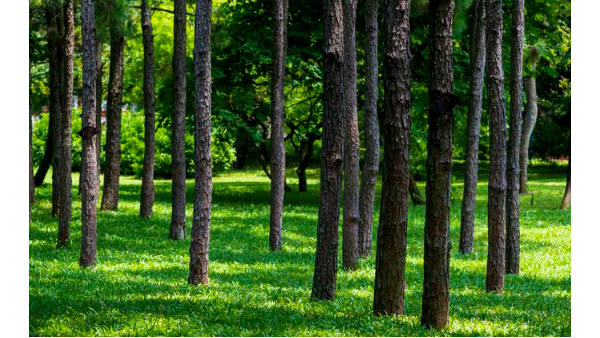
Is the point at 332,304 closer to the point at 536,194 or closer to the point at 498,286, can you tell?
the point at 498,286

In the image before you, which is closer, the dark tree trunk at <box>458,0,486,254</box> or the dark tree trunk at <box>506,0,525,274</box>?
the dark tree trunk at <box>506,0,525,274</box>

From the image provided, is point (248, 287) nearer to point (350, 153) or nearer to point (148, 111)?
point (350, 153)

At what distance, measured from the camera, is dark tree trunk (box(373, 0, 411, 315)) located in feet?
28.2

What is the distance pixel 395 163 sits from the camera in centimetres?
866

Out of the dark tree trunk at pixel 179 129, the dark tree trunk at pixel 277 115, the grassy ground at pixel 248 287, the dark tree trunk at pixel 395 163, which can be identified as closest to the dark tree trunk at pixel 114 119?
the grassy ground at pixel 248 287

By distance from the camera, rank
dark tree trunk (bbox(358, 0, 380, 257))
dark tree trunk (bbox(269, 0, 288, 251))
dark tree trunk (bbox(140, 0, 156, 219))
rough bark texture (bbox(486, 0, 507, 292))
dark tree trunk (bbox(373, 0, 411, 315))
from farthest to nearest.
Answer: dark tree trunk (bbox(140, 0, 156, 219)) < dark tree trunk (bbox(269, 0, 288, 251)) < dark tree trunk (bbox(358, 0, 380, 257)) < rough bark texture (bbox(486, 0, 507, 292)) < dark tree trunk (bbox(373, 0, 411, 315))

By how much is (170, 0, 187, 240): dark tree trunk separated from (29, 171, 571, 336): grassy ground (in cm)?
62

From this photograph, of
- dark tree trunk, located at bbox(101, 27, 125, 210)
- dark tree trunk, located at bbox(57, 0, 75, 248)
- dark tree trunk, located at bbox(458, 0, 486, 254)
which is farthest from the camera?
dark tree trunk, located at bbox(101, 27, 125, 210)

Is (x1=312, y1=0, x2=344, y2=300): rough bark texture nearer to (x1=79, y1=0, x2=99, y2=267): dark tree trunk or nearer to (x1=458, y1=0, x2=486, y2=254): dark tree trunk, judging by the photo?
(x1=79, y1=0, x2=99, y2=267): dark tree trunk

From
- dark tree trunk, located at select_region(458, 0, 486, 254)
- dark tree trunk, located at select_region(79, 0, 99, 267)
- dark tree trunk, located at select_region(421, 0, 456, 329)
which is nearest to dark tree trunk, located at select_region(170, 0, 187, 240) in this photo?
dark tree trunk, located at select_region(79, 0, 99, 267)

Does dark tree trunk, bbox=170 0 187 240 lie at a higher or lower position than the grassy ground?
higher

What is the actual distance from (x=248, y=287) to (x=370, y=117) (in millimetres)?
4247
